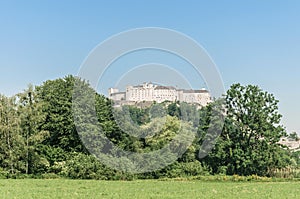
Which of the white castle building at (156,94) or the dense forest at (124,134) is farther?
the dense forest at (124,134)

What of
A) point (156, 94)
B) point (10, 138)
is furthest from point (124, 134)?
point (10, 138)

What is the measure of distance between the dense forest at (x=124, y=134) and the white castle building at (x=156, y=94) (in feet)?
4.18

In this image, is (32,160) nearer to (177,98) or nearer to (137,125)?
(137,125)

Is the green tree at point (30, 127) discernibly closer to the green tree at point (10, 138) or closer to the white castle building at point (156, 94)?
the green tree at point (10, 138)

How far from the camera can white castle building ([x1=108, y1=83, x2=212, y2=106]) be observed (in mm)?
31453

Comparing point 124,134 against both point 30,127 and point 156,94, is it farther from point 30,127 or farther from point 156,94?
point 30,127

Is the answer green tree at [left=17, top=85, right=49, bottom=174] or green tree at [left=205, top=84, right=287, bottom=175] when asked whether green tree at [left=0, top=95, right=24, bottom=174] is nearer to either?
green tree at [left=17, top=85, right=49, bottom=174]

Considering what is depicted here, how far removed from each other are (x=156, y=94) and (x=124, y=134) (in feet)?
16.0

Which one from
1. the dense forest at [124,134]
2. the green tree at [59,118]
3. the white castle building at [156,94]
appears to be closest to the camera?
the white castle building at [156,94]

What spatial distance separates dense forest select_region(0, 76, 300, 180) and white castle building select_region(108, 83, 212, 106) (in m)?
1.27

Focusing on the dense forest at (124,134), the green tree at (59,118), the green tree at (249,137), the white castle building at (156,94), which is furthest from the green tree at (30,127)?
the green tree at (249,137)

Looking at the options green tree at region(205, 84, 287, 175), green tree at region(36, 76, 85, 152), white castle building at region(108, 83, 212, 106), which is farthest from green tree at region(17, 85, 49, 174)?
green tree at region(205, 84, 287, 175)

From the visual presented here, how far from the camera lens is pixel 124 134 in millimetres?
37375

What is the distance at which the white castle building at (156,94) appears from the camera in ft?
103
